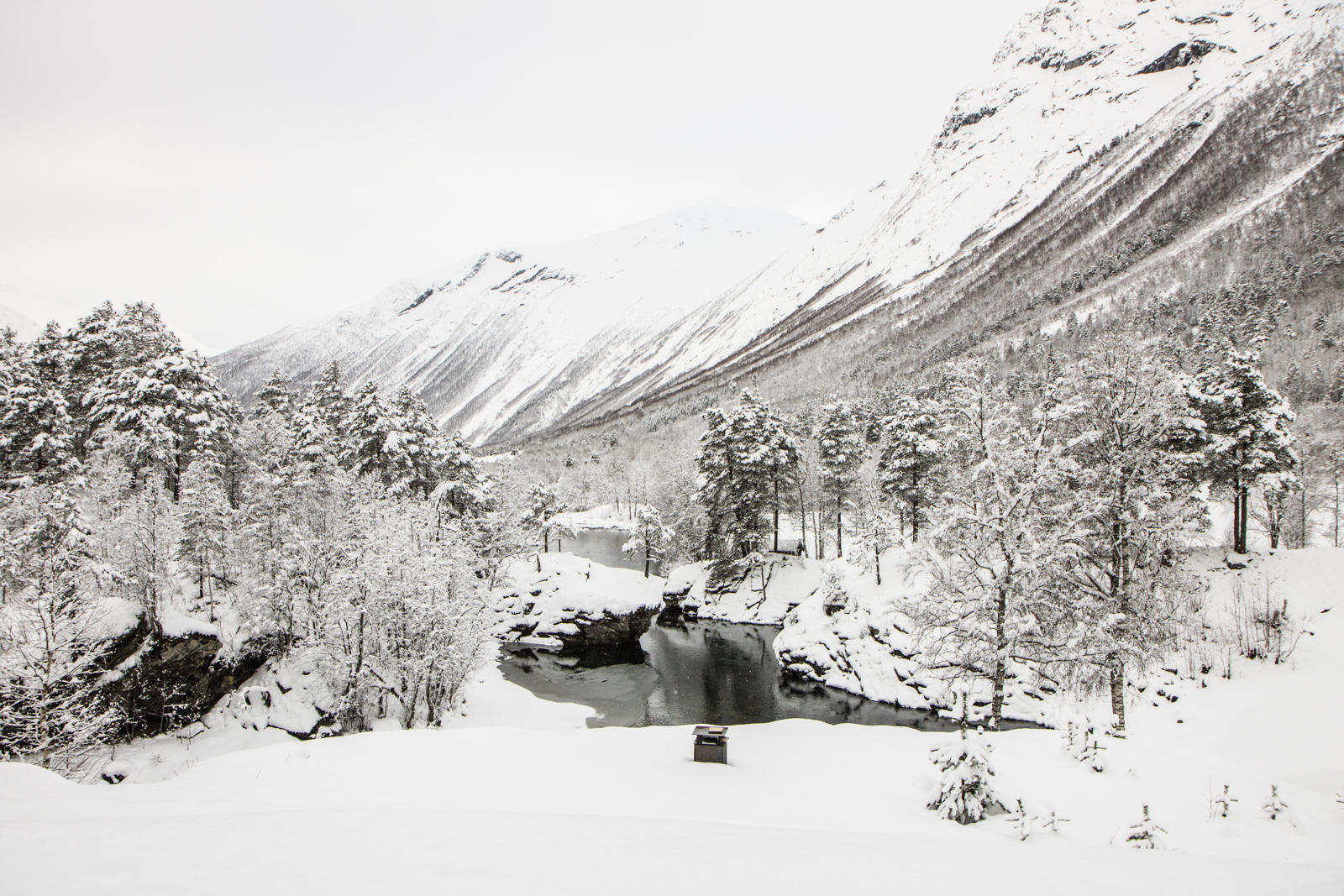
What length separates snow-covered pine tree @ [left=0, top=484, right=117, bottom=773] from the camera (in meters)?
16.3

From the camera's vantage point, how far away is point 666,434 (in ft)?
482

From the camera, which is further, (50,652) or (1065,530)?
(1065,530)

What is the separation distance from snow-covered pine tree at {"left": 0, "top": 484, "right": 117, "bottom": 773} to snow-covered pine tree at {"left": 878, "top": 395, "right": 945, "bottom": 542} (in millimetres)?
38949

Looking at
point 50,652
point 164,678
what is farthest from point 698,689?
point 50,652

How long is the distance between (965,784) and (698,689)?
24.4 m

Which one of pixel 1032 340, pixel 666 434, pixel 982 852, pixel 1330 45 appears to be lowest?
pixel 982 852

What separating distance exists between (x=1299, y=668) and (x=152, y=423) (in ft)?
166

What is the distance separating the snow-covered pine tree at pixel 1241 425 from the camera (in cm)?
3069

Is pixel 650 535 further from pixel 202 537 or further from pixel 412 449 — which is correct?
pixel 202 537

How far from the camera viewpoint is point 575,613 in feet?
135

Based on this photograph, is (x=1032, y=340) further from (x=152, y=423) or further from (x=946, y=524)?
(x=152, y=423)

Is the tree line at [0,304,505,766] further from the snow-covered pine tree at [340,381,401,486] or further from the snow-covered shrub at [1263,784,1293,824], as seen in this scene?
the snow-covered shrub at [1263,784,1293,824]

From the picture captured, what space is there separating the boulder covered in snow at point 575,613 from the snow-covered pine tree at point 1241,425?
33081 mm

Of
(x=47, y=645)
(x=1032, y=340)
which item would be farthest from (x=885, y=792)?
(x=1032, y=340)
